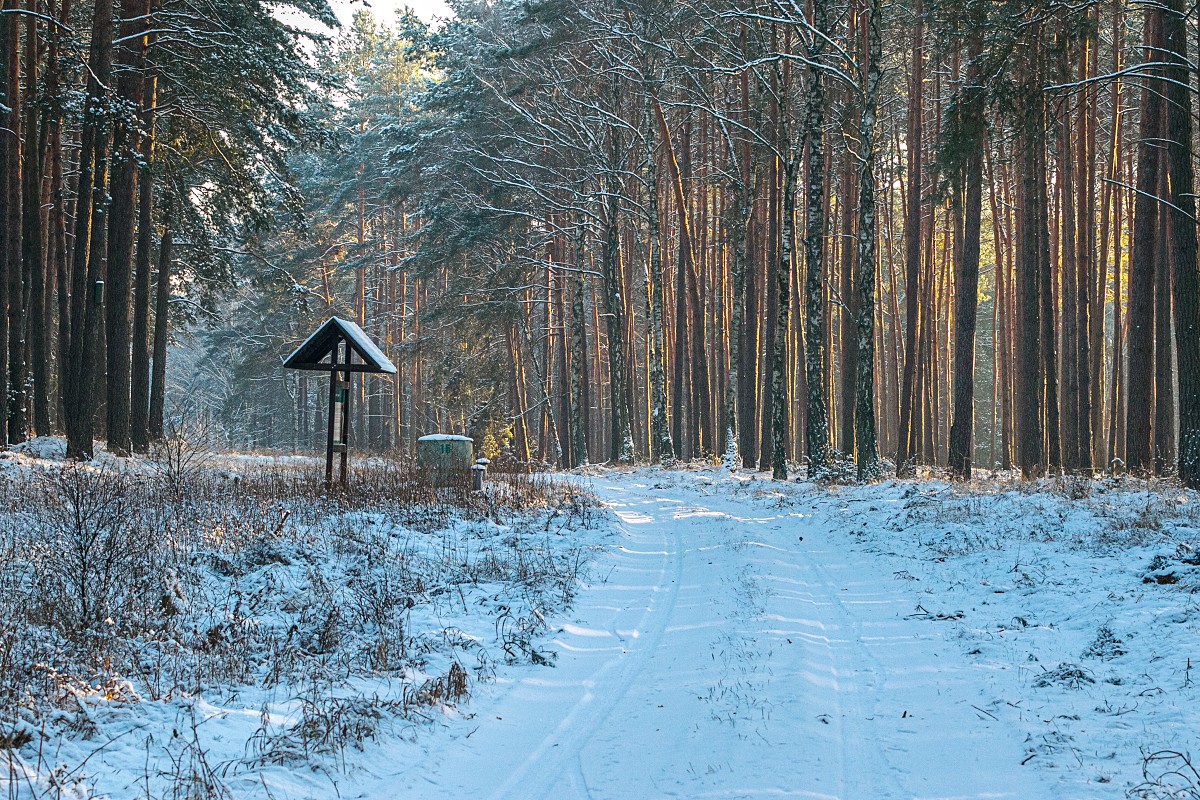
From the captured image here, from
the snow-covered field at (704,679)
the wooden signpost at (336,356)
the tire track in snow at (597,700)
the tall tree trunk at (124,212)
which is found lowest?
the tire track in snow at (597,700)

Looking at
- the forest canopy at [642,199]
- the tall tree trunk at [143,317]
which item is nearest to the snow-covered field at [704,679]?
the forest canopy at [642,199]

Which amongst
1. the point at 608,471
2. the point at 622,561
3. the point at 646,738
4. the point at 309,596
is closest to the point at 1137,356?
the point at 622,561

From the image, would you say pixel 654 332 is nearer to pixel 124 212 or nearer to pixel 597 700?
pixel 124 212

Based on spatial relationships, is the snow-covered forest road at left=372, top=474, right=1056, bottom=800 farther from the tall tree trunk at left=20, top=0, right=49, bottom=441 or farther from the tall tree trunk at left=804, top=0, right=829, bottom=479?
the tall tree trunk at left=20, top=0, right=49, bottom=441

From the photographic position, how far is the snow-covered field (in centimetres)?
429

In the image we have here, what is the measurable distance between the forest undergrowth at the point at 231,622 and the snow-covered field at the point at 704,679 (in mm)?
36

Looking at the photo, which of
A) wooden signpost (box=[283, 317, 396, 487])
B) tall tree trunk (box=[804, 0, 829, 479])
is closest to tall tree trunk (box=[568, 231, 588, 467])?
tall tree trunk (box=[804, 0, 829, 479])

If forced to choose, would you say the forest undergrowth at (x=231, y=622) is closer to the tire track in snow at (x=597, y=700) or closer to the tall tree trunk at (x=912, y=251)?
the tire track in snow at (x=597, y=700)

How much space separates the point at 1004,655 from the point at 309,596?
19.5 ft

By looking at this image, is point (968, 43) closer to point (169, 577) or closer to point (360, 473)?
point (360, 473)

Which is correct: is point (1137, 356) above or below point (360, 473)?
above

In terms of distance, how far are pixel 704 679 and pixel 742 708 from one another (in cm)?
65

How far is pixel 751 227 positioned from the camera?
2584 centimetres

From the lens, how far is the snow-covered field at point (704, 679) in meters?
4.29
